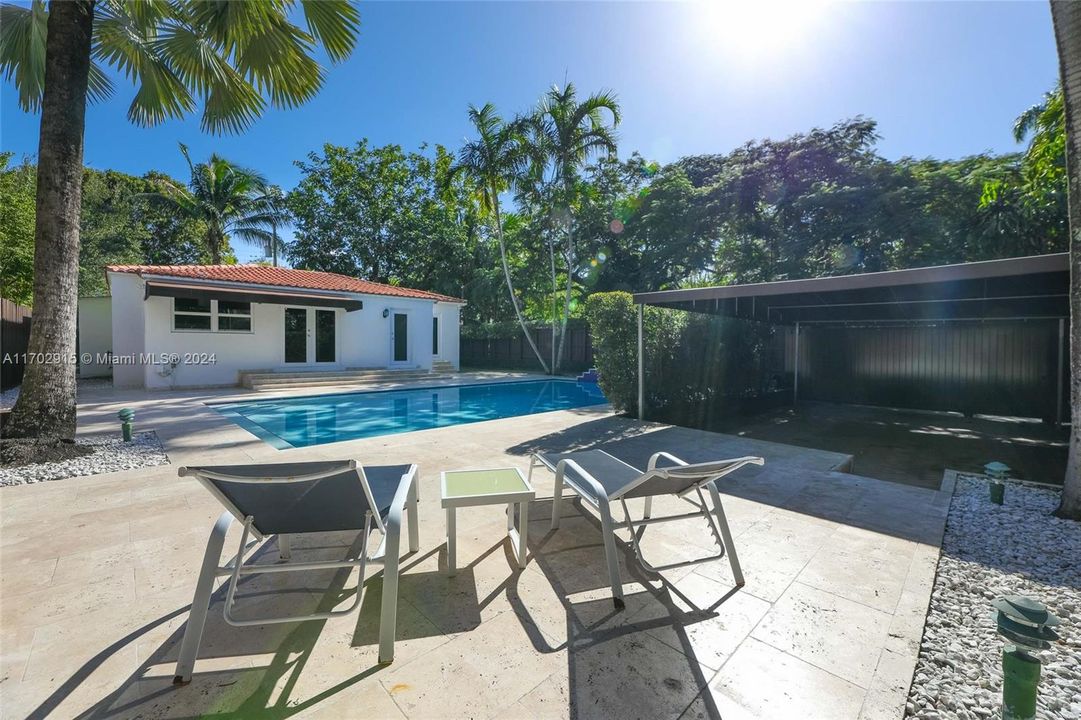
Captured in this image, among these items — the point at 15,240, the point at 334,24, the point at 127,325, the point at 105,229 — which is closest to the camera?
the point at 334,24

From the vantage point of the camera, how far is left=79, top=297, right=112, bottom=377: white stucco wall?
15.3 meters

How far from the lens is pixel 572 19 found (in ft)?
28.8

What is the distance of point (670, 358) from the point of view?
884 cm

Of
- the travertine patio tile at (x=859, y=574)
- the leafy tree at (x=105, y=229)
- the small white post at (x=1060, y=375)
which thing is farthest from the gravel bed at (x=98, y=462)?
the leafy tree at (x=105, y=229)

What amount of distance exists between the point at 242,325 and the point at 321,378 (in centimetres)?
277

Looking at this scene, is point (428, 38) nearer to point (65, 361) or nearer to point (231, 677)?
point (65, 361)

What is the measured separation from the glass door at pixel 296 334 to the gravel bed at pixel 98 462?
343 inches

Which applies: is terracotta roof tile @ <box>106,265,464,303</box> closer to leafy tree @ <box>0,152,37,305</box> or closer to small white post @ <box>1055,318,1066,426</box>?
leafy tree @ <box>0,152,37,305</box>

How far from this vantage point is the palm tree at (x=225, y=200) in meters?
20.0

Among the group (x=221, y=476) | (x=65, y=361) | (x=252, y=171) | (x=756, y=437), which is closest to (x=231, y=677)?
(x=221, y=476)

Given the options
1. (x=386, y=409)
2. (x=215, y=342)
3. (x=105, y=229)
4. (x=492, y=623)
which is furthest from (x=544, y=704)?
(x=105, y=229)

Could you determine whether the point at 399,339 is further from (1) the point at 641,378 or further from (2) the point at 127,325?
(1) the point at 641,378

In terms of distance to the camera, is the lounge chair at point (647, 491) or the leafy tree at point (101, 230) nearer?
the lounge chair at point (647, 491)

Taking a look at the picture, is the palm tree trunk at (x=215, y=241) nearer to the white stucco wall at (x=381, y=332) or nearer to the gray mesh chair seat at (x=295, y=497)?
the white stucco wall at (x=381, y=332)
